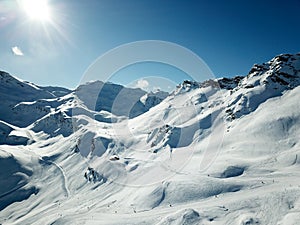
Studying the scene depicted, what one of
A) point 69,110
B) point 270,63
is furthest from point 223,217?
point 69,110

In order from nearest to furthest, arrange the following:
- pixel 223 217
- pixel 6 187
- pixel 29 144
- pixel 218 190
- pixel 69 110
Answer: pixel 223 217
pixel 218 190
pixel 6 187
pixel 29 144
pixel 69 110

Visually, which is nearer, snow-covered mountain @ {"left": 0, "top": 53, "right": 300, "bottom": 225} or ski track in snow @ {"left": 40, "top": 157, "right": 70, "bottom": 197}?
snow-covered mountain @ {"left": 0, "top": 53, "right": 300, "bottom": 225}

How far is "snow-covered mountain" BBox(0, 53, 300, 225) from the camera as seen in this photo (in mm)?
27672

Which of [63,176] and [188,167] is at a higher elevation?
[63,176]

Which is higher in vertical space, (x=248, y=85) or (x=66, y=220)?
(x=248, y=85)

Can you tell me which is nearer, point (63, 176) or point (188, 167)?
point (188, 167)

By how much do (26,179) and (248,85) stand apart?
73583mm

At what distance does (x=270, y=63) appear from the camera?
250ft

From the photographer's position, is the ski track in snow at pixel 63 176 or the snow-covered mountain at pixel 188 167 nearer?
the snow-covered mountain at pixel 188 167

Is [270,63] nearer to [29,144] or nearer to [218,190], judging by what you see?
[218,190]

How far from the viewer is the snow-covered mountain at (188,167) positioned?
27672 millimetres

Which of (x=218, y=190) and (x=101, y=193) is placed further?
(x=101, y=193)

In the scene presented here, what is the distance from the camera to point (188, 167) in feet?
145

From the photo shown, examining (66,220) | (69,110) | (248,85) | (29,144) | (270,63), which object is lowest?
(66,220)
